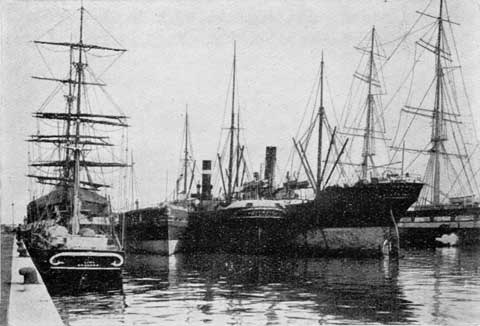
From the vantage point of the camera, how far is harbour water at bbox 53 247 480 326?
16625 mm

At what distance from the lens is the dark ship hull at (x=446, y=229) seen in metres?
61.1

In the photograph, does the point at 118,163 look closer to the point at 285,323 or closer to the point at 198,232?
the point at 198,232

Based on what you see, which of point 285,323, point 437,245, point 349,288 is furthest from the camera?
point 437,245

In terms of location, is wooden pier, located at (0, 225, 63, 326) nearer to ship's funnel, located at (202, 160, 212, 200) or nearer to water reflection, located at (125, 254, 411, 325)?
water reflection, located at (125, 254, 411, 325)

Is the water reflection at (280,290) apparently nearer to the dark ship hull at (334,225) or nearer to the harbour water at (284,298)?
the harbour water at (284,298)

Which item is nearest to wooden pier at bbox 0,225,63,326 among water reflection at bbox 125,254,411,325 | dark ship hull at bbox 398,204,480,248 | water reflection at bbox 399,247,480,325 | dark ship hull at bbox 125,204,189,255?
water reflection at bbox 125,254,411,325

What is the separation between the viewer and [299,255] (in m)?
45.9

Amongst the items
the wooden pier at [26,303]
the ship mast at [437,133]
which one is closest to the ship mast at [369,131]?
the ship mast at [437,133]

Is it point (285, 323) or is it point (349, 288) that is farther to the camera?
point (349, 288)

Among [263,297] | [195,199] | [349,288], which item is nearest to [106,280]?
[263,297]

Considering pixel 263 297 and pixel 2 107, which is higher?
pixel 2 107

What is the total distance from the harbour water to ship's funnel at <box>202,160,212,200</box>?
28.3 metres

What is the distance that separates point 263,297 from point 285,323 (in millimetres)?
5244

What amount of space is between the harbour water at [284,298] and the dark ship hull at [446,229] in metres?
29.5
